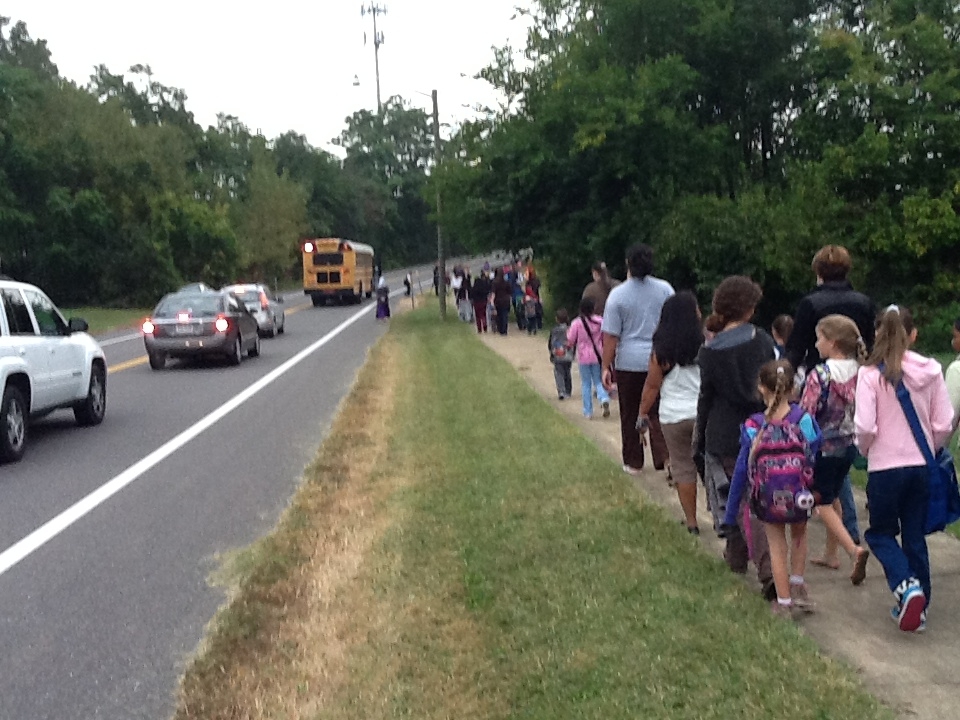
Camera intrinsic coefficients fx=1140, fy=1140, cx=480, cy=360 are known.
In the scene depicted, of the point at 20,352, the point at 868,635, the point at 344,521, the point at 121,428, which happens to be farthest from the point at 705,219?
the point at 868,635

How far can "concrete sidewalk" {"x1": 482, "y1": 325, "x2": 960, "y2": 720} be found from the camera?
4.57 m

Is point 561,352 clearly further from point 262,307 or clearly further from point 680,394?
point 262,307

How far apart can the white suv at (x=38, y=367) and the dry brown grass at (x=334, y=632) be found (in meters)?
4.12

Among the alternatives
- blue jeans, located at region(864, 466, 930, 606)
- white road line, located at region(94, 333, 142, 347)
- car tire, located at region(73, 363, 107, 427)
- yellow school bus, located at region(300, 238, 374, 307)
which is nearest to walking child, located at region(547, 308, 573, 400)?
car tire, located at region(73, 363, 107, 427)

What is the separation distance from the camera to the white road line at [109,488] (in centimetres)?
759

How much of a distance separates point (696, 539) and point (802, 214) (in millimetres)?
17296

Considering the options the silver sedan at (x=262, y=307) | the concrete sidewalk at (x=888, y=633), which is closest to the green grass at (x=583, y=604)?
the concrete sidewalk at (x=888, y=633)

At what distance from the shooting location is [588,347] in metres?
12.6

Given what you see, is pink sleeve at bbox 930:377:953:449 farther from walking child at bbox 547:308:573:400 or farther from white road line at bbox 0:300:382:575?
walking child at bbox 547:308:573:400

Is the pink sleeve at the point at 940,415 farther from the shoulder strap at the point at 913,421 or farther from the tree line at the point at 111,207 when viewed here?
the tree line at the point at 111,207

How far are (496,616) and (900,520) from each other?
199 centimetres

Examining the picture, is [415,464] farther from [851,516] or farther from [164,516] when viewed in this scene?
[851,516]

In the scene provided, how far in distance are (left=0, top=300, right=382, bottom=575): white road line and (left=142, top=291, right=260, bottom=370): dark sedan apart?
2.84 metres

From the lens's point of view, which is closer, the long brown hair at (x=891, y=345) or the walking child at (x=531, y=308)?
the long brown hair at (x=891, y=345)
